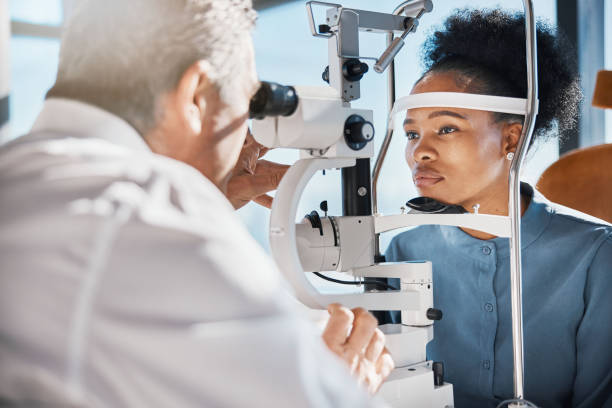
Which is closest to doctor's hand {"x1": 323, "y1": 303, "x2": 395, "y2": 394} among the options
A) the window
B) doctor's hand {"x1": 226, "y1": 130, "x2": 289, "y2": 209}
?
doctor's hand {"x1": 226, "y1": 130, "x2": 289, "y2": 209}

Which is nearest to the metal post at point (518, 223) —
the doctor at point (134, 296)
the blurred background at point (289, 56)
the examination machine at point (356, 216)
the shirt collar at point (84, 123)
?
the examination machine at point (356, 216)

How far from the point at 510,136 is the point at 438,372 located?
2.27ft

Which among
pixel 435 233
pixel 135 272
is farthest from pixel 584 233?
pixel 135 272

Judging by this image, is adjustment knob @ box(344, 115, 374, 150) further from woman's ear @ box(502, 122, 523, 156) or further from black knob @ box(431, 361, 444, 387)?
woman's ear @ box(502, 122, 523, 156)

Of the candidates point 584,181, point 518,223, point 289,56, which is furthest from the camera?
point 289,56

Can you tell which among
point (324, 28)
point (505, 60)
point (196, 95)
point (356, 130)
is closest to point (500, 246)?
point (505, 60)

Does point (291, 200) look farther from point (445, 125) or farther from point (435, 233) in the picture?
point (435, 233)

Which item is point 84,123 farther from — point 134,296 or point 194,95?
point 134,296

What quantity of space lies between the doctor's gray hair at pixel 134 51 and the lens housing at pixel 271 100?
0.56ft

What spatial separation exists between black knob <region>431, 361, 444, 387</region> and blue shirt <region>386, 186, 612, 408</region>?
0.35m

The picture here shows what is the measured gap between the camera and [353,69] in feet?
3.31

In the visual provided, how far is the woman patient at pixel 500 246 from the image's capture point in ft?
4.08

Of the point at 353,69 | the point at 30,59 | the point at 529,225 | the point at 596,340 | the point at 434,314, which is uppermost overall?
the point at 30,59

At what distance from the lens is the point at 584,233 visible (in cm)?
128
